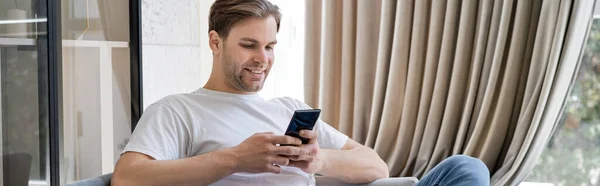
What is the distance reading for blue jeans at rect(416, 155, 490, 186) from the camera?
5.32ft

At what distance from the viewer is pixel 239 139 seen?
74.0 inches

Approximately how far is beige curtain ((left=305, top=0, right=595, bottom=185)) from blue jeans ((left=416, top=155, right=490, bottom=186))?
166cm

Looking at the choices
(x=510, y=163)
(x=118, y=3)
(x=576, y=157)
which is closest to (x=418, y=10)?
(x=510, y=163)

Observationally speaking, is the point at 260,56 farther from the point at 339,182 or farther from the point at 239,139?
the point at 339,182

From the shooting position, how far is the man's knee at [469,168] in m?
1.62

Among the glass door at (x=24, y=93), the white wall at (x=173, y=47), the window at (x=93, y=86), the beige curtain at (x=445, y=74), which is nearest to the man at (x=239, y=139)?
the glass door at (x=24, y=93)

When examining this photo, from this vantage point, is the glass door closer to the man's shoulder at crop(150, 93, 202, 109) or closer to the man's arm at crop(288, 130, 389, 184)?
the man's shoulder at crop(150, 93, 202, 109)

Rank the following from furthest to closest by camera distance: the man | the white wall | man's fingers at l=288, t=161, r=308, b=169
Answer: the white wall
man's fingers at l=288, t=161, r=308, b=169
the man

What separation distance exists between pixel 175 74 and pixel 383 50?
3.36 ft

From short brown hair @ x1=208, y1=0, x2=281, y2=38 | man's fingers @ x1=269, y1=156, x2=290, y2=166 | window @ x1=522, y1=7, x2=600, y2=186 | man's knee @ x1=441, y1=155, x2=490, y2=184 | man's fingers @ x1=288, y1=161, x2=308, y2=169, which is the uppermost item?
short brown hair @ x1=208, y1=0, x2=281, y2=38

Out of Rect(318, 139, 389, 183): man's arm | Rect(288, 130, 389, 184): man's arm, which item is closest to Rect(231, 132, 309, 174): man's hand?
Rect(288, 130, 389, 184): man's arm

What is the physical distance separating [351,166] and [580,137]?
6.38 ft

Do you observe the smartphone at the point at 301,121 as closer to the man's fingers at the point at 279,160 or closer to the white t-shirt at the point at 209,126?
the man's fingers at the point at 279,160

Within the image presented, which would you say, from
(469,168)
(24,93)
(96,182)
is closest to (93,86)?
(24,93)
